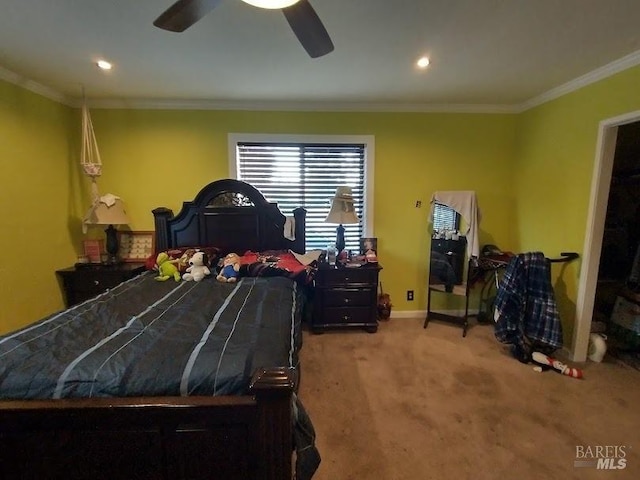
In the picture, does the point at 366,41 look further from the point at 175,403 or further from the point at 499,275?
the point at 499,275

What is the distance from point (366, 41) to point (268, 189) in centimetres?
182

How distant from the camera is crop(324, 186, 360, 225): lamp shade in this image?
306 centimetres

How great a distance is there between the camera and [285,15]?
126cm

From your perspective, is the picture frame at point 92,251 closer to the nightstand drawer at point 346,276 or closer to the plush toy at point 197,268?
the plush toy at point 197,268

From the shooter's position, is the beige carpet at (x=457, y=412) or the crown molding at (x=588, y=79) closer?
the beige carpet at (x=457, y=412)

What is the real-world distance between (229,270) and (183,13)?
1.82m

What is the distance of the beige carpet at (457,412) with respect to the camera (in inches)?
62.7

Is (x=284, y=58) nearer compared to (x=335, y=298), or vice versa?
(x=284, y=58)

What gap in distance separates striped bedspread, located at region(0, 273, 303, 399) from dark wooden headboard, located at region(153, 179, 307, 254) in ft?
3.56

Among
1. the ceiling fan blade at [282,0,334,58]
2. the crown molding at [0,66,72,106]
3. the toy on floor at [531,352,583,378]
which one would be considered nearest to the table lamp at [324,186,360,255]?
the ceiling fan blade at [282,0,334,58]

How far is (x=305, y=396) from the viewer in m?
2.14

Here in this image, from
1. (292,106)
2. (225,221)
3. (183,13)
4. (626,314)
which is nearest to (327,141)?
(292,106)

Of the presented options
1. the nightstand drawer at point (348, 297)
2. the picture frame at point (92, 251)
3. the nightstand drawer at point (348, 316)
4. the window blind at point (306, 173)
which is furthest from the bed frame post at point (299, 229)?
the picture frame at point (92, 251)

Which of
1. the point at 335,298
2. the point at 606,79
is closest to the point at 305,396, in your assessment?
the point at 335,298
